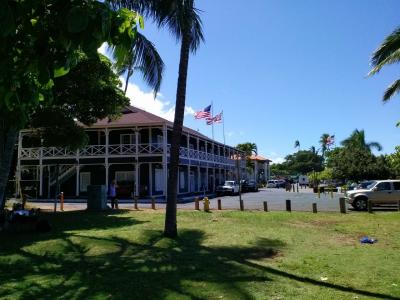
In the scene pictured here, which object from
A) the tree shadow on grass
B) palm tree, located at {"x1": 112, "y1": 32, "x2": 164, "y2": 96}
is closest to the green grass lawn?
the tree shadow on grass

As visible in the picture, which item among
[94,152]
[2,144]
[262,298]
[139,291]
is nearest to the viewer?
[262,298]

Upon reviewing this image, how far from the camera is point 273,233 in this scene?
1381cm

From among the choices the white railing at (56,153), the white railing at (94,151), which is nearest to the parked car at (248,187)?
the white railing at (94,151)

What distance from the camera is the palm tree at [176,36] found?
13172 mm

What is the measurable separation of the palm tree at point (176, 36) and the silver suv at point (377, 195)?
13.2 m

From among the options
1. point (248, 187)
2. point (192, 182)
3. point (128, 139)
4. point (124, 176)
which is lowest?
point (248, 187)

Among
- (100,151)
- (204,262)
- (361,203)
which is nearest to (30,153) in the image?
(100,151)

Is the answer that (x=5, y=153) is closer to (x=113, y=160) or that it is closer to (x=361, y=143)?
(x=113, y=160)

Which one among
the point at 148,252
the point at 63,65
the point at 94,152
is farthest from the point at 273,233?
the point at 94,152

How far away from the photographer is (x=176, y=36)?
1380cm

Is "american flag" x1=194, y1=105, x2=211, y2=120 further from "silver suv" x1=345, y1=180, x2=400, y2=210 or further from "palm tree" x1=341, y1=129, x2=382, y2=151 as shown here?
"palm tree" x1=341, y1=129, x2=382, y2=151

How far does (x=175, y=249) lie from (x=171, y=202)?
95.4 inches

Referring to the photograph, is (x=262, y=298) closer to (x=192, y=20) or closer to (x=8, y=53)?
(x=8, y=53)

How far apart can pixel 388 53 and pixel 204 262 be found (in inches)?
523
